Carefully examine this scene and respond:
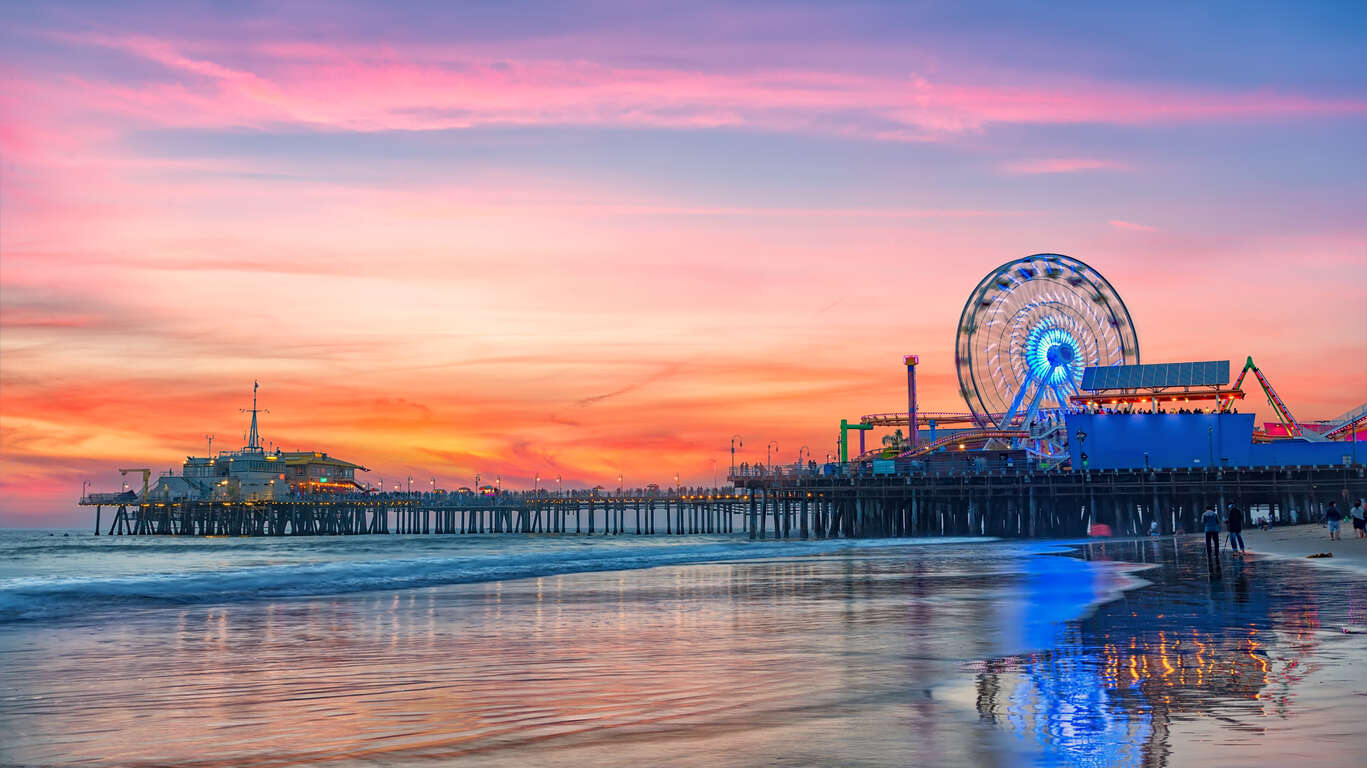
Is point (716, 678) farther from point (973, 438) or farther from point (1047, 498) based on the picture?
point (973, 438)

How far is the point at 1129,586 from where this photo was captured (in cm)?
2231

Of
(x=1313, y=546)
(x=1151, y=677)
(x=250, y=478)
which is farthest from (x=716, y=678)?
(x=250, y=478)

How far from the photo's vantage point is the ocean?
7.66 m

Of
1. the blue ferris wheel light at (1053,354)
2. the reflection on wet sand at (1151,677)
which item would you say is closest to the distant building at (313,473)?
the blue ferris wheel light at (1053,354)

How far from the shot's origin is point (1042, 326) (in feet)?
298

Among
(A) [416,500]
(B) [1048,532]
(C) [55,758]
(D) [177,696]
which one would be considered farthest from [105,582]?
(A) [416,500]

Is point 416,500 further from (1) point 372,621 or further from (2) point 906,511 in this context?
(1) point 372,621

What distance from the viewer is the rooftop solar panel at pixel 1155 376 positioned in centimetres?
8788

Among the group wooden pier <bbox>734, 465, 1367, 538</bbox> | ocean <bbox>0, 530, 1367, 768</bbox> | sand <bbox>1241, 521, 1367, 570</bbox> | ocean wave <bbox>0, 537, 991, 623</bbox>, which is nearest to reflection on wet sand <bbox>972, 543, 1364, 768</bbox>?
ocean <bbox>0, 530, 1367, 768</bbox>

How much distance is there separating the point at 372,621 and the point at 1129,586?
15057mm

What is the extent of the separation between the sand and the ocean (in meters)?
6.54

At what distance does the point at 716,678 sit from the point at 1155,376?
85803 millimetres

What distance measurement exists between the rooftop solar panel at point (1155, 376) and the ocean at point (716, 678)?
68.3 metres

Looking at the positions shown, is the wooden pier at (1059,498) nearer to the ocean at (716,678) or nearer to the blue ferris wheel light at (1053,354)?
the blue ferris wheel light at (1053,354)
